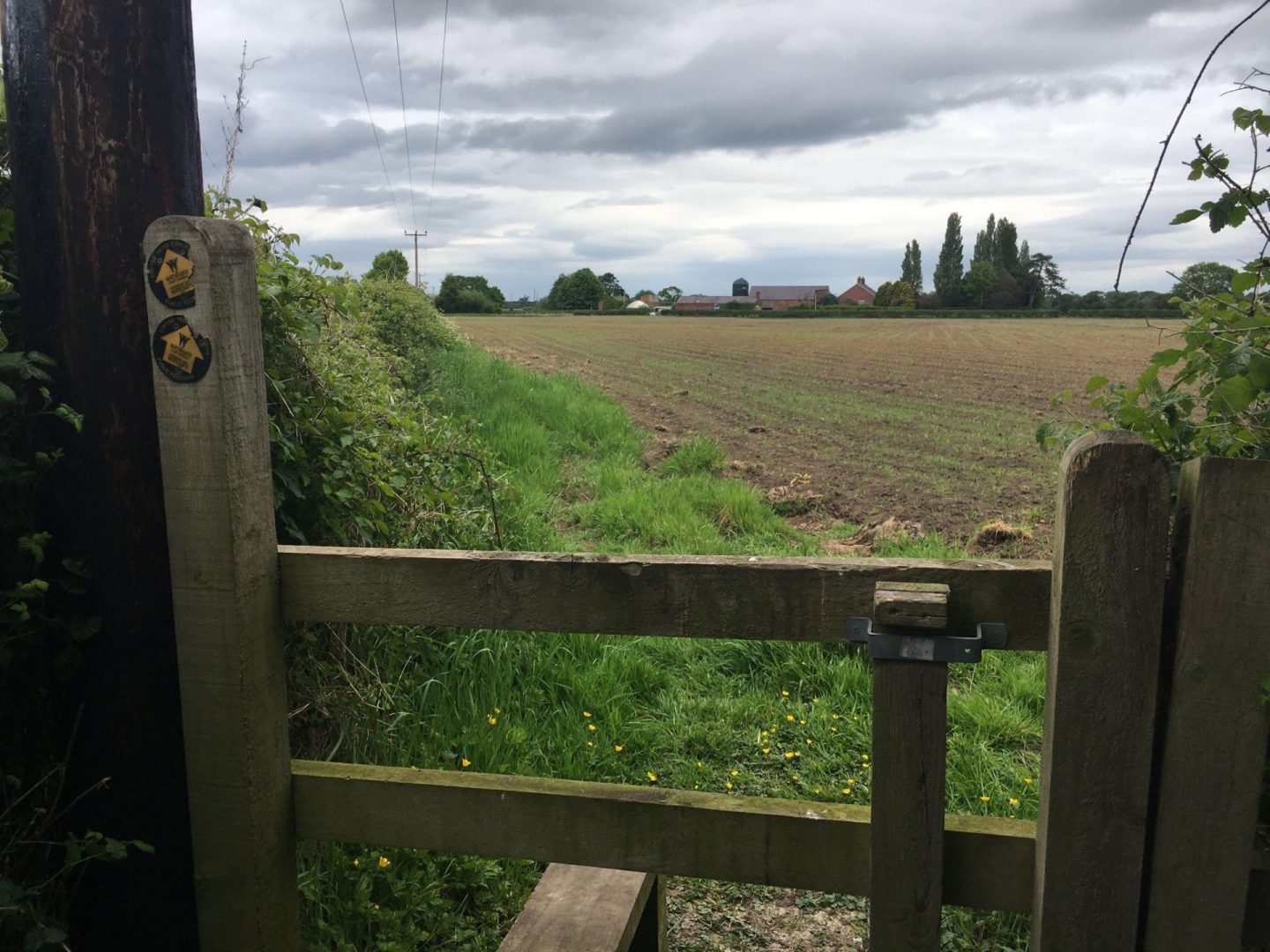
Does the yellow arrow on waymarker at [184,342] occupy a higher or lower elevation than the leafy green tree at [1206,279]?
lower

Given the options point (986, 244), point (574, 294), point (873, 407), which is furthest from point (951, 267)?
point (873, 407)

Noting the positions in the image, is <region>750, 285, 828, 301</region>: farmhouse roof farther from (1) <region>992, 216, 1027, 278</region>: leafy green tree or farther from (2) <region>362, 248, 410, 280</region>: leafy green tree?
(2) <region>362, 248, 410, 280</region>: leafy green tree

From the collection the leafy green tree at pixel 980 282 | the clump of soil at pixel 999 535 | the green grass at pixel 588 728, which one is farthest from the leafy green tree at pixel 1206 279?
the leafy green tree at pixel 980 282

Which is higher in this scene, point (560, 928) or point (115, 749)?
point (115, 749)

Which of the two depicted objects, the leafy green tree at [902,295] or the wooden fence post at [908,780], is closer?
the wooden fence post at [908,780]

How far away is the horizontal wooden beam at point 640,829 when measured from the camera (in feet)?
5.60

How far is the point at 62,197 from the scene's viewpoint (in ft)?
6.49

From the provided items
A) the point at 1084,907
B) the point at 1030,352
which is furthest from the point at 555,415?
the point at 1030,352

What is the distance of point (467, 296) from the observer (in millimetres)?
91688

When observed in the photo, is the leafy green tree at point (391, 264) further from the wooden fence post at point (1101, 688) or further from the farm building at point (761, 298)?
the farm building at point (761, 298)

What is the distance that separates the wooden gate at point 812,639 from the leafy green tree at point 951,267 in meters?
99.2

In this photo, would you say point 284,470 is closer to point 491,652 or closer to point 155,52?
point 155,52

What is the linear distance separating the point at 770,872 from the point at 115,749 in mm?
1488

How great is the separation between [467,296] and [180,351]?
92716 millimetres
